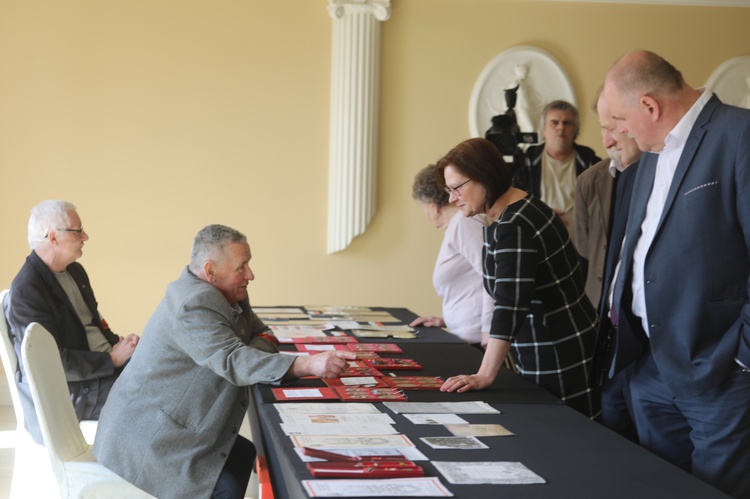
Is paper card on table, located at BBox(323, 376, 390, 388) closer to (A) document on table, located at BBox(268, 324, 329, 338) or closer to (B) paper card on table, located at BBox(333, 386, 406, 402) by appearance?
(B) paper card on table, located at BBox(333, 386, 406, 402)

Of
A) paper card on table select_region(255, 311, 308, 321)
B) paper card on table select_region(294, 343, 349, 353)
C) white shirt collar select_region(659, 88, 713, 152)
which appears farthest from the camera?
paper card on table select_region(255, 311, 308, 321)

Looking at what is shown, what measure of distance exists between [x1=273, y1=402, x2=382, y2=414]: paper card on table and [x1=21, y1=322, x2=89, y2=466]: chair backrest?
0.84m

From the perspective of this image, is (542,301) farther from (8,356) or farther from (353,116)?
(353,116)

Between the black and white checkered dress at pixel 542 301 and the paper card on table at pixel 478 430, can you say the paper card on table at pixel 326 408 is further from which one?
the black and white checkered dress at pixel 542 301

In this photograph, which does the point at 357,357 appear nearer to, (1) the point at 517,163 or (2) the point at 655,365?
(2) the point at 655,365

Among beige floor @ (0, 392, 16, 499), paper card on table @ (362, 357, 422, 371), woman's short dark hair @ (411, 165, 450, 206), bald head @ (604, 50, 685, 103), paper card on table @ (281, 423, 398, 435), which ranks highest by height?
bald head @ (604, 50, 685, 103)

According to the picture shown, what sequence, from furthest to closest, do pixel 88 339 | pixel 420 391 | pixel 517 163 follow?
pixel 517 163 → pixel 88 339 → pixel 420 391

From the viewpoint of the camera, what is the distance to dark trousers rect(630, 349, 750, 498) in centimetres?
229

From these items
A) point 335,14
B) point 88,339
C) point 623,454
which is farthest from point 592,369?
point 335,14

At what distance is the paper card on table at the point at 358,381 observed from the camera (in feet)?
9.27

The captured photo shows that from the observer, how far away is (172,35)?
595cm

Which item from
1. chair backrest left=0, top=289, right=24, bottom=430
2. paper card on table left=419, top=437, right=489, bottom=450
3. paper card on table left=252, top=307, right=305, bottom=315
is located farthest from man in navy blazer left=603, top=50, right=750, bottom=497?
paper card on table left=252, top=307, right=305, bottom=315

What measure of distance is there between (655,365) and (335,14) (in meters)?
4.11

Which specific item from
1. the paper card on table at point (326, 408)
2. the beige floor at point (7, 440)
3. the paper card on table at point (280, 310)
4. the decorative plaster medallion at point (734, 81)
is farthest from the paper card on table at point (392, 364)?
the decorative plaster medallion at point (734, 81)
